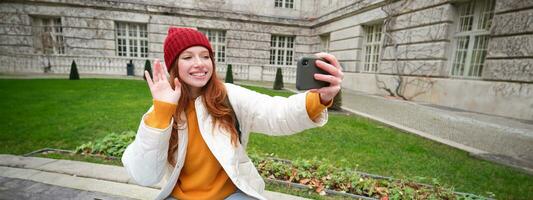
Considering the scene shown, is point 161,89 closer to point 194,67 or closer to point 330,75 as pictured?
point 194,67

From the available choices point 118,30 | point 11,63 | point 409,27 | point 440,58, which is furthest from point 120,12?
point 440,58

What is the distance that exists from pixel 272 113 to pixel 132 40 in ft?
67.8

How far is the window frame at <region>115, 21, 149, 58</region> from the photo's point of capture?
62.7 ft

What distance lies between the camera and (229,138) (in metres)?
1.76

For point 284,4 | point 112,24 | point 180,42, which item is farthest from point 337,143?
point 112,24

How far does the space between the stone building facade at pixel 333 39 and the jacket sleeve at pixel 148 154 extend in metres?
9.98

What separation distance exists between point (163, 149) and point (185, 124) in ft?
0.71

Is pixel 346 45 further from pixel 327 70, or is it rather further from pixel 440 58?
pixel 327 70

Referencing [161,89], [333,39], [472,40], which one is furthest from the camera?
[333,39]

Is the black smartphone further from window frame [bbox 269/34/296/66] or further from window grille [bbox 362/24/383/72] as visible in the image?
window frame [bbox 269/34/296/66]

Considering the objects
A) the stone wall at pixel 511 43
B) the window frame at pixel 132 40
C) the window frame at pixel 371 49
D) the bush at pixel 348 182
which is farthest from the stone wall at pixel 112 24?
the bush at pixel 348 182

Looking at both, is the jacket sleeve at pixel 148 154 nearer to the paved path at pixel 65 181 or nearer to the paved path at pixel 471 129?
the paved path at pixel 65 181

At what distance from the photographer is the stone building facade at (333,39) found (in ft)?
27.7

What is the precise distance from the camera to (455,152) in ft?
16.1
